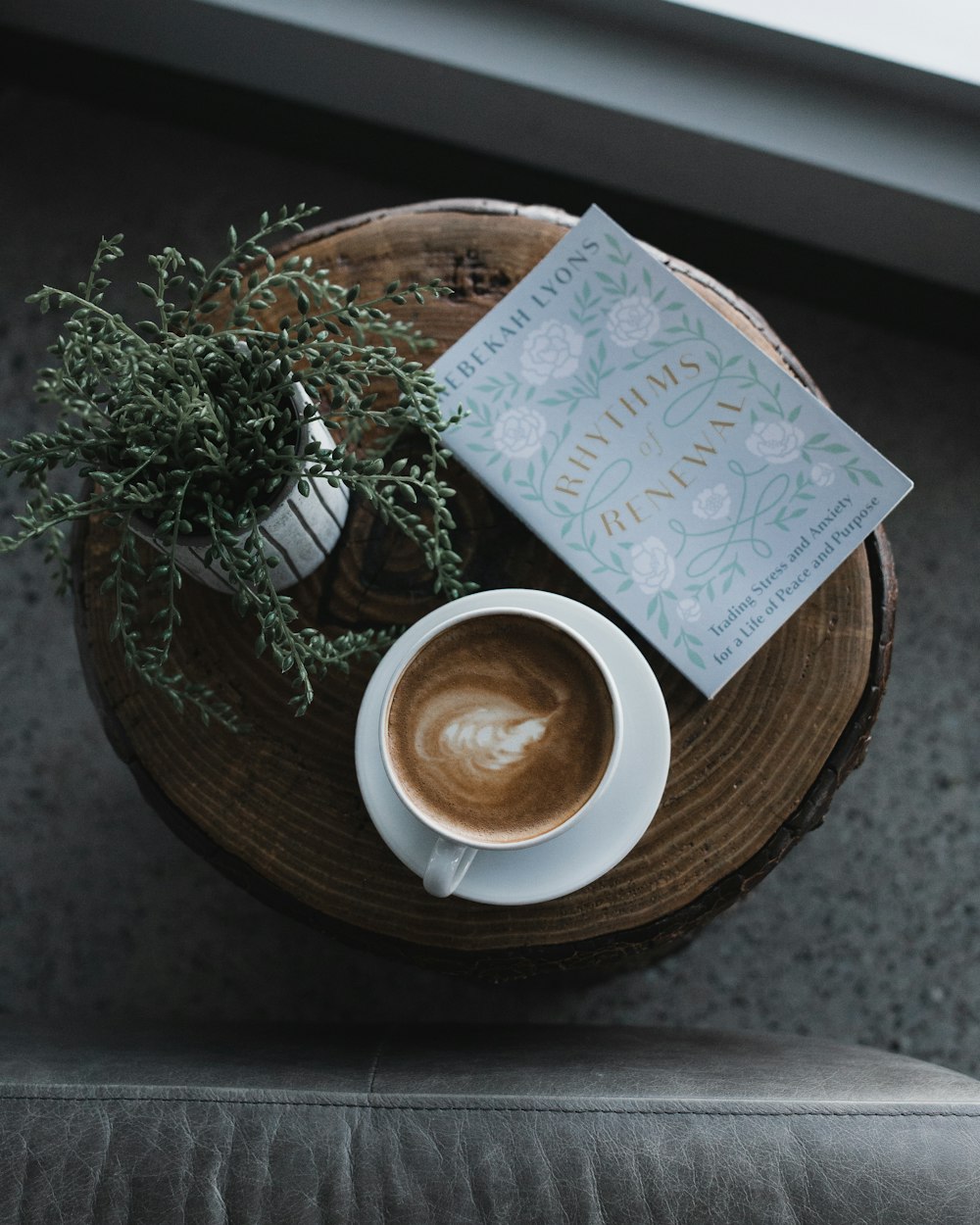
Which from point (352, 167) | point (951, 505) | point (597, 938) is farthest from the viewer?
point (352, 167)

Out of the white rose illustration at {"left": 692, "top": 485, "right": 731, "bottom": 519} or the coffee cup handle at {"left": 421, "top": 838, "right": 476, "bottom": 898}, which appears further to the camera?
the white rose illustration at {"left": 692, "top": 485, "right": 731, "bottom": 519}

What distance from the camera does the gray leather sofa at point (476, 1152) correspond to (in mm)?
748

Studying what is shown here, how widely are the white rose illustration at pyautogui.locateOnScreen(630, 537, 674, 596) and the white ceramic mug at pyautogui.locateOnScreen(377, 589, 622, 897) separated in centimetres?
13

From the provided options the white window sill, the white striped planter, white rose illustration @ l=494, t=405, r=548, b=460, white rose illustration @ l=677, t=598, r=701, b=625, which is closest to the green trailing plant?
the white striped planter

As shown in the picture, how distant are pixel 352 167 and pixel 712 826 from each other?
1.31 m

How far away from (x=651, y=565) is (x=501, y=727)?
0.76 feet

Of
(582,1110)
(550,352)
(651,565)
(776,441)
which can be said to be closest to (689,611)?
(651,565)

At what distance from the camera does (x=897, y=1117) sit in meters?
0.78

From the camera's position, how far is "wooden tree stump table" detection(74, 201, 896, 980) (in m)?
0.92

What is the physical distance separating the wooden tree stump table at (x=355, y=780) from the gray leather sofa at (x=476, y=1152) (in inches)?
5.8

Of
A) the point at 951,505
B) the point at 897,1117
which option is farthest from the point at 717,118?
the point at 897,1117

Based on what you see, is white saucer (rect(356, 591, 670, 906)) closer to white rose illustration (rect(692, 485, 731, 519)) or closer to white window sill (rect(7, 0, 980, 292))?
white rose illustration (rect(692, 485, 731, 519))

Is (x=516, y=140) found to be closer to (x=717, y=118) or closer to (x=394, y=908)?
(x=717, y=118)

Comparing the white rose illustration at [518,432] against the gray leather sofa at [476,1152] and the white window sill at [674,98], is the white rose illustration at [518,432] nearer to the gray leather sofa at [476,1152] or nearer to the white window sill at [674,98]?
the gray leather sofa at [476,1152]
